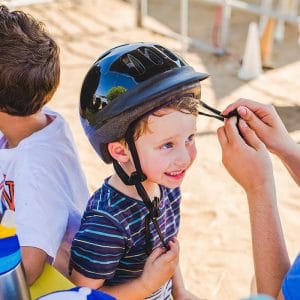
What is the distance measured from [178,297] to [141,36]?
18.5ft

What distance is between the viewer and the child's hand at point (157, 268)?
1681 millimetres

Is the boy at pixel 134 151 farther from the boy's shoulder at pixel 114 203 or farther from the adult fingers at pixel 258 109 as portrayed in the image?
the adult fingers at pixel 258 109

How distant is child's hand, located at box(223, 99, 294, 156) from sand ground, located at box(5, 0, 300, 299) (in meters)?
1.42

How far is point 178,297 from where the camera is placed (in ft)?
6.82

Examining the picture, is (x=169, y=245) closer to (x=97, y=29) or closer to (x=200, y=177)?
(x=200, y=177)

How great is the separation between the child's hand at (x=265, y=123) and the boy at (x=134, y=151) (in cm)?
15

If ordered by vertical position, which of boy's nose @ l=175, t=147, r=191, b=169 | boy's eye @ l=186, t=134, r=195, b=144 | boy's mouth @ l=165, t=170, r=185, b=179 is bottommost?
boy's mouth @ l=165, t=170, r=185, b=179

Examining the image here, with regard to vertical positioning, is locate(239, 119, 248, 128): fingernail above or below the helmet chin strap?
above

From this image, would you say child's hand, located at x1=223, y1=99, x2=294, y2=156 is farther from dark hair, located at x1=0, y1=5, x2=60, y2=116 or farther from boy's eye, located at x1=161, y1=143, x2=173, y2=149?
dark hair, located at x1=0, y1=5, x2=60, y2=116

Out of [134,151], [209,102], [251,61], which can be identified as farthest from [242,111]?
[251,61]

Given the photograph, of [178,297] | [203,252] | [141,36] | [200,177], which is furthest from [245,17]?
[178,297]

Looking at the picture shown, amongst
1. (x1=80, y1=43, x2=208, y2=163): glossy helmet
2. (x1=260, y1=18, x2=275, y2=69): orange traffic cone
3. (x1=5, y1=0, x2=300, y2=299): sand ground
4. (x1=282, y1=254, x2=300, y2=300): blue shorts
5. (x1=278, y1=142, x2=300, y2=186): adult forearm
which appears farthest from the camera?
(x1=260, y1=18, x2=275, y2=69): orange traffic cone

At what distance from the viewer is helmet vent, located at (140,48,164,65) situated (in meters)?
1.64

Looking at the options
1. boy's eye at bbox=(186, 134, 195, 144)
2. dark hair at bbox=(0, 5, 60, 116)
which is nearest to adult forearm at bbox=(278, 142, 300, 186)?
boy's eye at bbox=(186, 134, 195, 144)
